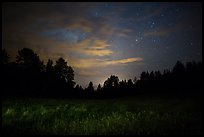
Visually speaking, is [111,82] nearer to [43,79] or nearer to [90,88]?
[90,88]

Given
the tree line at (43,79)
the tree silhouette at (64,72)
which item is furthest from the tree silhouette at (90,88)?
the tree silhouette at (64,72)

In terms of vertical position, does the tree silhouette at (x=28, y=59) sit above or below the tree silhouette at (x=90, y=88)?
above

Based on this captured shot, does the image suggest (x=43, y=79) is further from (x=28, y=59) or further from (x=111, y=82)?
(x=111, y=82)

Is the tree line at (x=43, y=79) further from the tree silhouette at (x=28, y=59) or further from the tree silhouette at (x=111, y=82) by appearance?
the tree silhouette at (x=111, y=82)

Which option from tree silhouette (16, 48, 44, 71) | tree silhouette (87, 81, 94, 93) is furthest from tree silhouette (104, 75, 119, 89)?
tree silhouette (16, 48, 44, 71)

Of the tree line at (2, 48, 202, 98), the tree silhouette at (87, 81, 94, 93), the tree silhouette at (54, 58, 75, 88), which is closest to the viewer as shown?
the tree line at (2, 48, 202, 98)

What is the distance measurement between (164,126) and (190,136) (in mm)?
1767

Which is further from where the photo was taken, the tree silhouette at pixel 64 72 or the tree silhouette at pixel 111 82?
the tree silhouette at pixel 111 82

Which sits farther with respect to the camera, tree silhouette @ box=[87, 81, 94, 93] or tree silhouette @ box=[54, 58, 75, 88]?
tree silhouette @ box=[87, 81, 94, 93]

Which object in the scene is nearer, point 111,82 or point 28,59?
point 28,59

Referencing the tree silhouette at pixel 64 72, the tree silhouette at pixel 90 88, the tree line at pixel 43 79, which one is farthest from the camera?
the tree silhouette at pixel 90 88

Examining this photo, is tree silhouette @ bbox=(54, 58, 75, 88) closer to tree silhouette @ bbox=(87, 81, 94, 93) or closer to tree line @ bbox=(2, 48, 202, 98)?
tree line @ bbox=(2, 48, 202, 98)

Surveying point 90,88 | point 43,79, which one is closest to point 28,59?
point 43,79

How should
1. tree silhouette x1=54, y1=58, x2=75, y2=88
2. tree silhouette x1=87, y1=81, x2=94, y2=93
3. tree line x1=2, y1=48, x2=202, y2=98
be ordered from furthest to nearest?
tree silhouette x1=87, y1=81, x2=94, y2=93, tree silhouette x1=54, y1=58, x2=75, y2=88, tree line x1=2, y1=48, x2=202, y2=98
